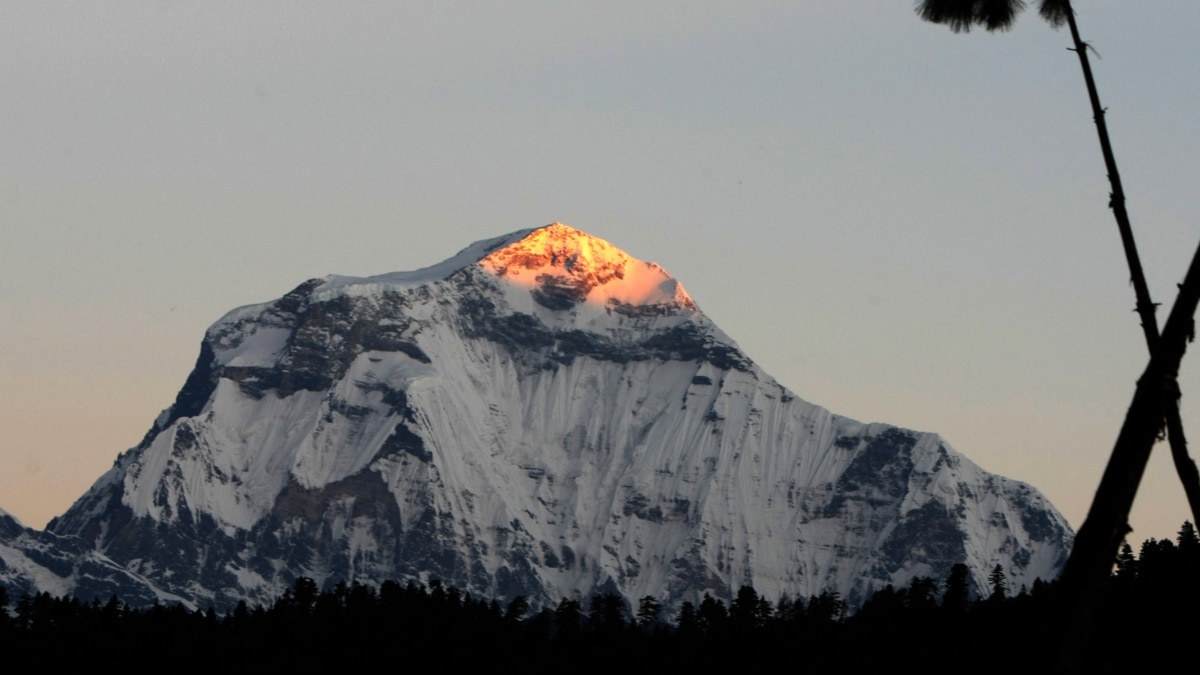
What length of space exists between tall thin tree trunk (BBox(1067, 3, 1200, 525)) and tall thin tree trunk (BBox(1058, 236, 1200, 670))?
10.8 inches

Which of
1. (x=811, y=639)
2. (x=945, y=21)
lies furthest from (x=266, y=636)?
(x=945, y=21)

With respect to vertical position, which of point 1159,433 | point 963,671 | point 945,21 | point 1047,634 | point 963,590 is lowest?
point 1047,634

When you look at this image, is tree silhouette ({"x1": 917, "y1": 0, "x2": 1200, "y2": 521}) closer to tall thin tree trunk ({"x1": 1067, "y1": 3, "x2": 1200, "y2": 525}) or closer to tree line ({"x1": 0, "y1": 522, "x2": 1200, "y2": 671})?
tall thin tree trunk ({"x1": 1067, "y1": 3, "x2": 1200, "y2": 525})

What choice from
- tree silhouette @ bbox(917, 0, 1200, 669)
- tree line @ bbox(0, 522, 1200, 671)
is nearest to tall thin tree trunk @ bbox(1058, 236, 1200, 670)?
tree silhouette @ bbox(917, 0, 1200, 669)

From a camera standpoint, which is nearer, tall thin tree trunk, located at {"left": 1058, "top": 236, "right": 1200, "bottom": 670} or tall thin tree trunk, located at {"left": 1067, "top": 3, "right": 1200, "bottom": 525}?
tall thin tree trunk, located at {"left": 1058, "top": 236, "right": 1200, "bottom": 670}

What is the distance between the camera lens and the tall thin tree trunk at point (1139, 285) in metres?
14.5

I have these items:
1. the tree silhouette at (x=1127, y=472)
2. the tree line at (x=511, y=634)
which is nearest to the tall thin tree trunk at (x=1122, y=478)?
the tree silhouette at (x=1127, y=472)

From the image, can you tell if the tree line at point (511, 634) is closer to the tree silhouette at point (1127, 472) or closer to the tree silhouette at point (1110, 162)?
the tree silhouette at point (1110, 162)

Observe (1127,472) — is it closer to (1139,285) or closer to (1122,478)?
(1122,478)

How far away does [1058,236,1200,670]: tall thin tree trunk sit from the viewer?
1306 centimetres

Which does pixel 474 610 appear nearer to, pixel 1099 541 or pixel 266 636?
pixel 266 636

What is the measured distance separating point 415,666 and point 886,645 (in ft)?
118

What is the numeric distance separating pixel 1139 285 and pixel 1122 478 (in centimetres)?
318

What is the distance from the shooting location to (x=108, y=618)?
188m
